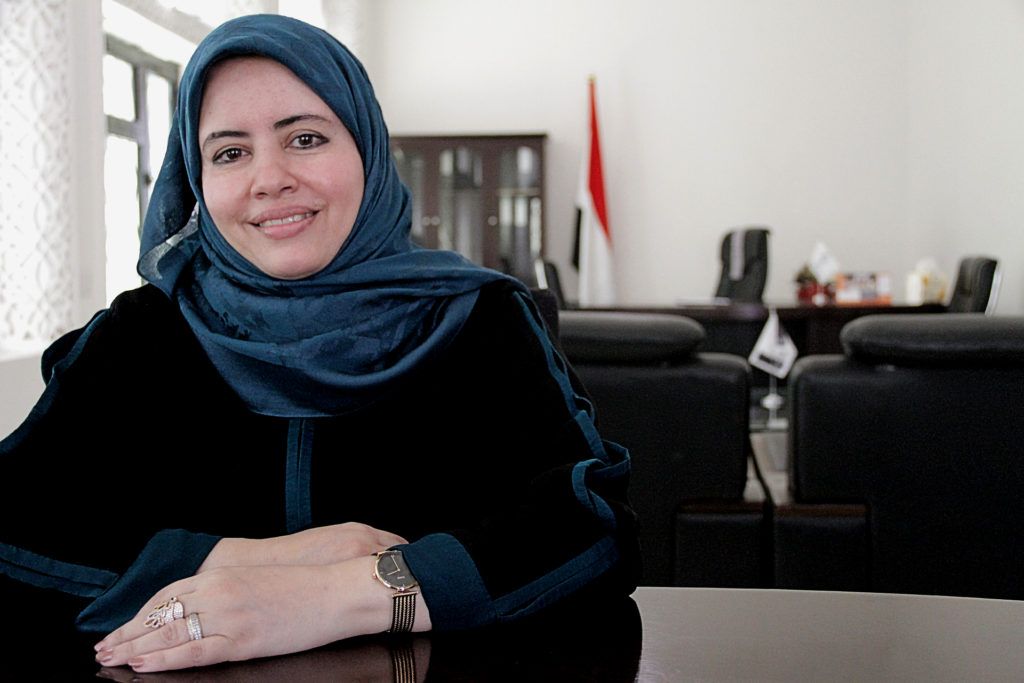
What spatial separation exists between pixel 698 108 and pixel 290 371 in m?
6.93

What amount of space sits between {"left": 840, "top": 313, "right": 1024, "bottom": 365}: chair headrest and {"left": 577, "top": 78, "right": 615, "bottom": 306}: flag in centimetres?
541

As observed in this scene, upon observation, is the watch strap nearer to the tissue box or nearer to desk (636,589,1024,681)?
desk (636,589,1024,681)

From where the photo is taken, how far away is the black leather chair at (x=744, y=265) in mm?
6395

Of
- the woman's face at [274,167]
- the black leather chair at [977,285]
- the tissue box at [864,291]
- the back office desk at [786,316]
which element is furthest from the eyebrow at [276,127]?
the tissue box at [864,291]

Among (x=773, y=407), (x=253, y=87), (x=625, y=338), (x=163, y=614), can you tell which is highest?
(x=253, y=87)

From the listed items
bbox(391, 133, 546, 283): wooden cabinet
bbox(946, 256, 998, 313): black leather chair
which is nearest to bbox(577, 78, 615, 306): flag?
bbox(391, 133, 546, 283): wooden cabinet

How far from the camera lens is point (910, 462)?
192cm

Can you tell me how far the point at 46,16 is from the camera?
9.06ft

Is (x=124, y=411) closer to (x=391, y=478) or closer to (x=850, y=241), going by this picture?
(x=391, y=478)

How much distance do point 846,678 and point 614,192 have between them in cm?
721

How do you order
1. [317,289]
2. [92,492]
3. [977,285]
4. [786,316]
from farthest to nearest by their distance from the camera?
[786,316] → [977,285] → [317,289] → [92,492]

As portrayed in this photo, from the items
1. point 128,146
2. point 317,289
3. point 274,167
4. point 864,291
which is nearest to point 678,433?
point 317,289

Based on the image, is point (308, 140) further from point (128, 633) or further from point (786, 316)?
point (786, 316)

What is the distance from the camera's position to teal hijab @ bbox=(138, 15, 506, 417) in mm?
1105
